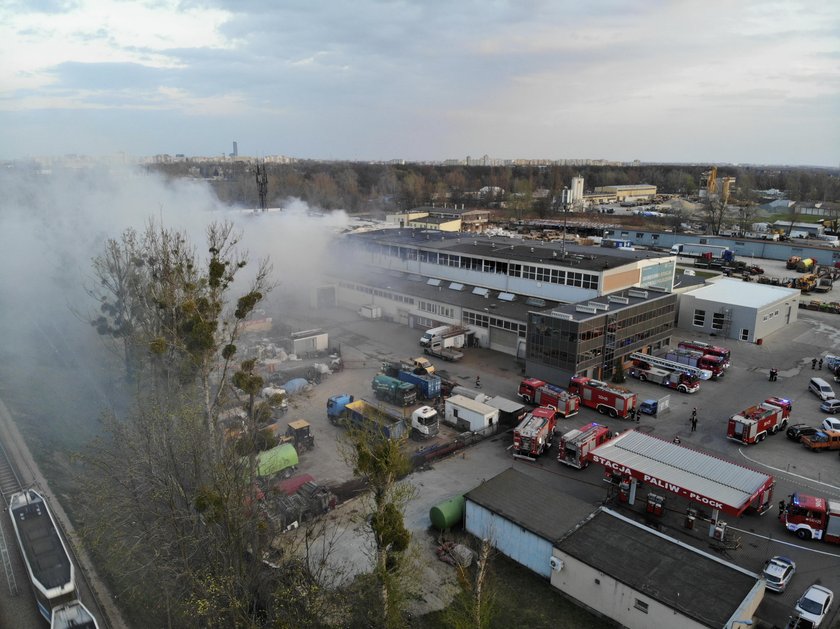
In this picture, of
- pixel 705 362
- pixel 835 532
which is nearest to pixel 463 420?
pixel 835 532

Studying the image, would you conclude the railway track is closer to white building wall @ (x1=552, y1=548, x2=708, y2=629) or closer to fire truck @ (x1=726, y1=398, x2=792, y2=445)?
white building wall @ (x1=552, y1=548, x2=708, y2=629)

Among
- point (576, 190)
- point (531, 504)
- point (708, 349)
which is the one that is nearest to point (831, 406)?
point (708, 349)

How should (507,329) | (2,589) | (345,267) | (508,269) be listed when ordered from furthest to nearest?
(345,267) < (508,269) < (507,329) < (2,589)

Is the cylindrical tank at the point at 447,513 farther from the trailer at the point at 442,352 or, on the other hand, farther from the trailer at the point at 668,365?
the trailer at the point at 668,365

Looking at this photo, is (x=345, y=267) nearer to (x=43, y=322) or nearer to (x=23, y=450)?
(x=43, y=322)

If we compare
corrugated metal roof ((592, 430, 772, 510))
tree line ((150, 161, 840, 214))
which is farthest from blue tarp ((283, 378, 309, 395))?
tree line ((150, 161, 840, 214))

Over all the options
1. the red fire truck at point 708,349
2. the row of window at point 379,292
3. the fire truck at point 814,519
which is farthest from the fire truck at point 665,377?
the row of window at point 379,292
